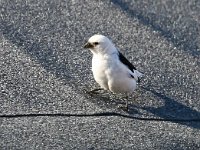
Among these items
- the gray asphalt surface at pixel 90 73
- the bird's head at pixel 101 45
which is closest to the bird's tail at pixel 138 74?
the gray asphalt surface at pixel 90 73

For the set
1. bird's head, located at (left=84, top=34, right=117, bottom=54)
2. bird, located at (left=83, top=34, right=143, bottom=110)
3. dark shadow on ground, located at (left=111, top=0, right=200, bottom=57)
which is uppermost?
dark shadow on ground, located at (left=111, top=0, right=200, bottom=57)

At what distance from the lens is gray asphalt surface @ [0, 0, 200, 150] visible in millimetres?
4293

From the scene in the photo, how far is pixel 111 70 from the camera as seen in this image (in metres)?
4.62

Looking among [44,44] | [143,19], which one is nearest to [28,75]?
[44,44]

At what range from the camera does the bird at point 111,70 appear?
4633 mm

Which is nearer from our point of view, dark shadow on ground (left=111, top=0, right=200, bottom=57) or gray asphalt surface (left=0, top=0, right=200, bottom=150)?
gray asphalt surface (left=0, top=0, right=200, bottom=150)

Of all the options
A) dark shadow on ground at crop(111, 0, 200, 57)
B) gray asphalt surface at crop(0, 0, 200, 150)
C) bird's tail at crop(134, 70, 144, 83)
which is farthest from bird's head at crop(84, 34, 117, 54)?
dark shadow on ground at crop(111, 0, 200, 57)

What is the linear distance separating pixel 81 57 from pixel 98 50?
2.29ft

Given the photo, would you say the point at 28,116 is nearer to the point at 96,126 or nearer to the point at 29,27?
the point at 96,126

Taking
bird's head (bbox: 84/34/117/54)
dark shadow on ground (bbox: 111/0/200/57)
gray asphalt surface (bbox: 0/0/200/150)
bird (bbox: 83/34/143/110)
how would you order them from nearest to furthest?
gray asphalt surface (bbox: 0/0/200/150)
bird (bbox: 83/34/143/110)
bird's head (bbox: 84/34/117/54)
dark shadow on ground (bbox: 111/0/200/57)

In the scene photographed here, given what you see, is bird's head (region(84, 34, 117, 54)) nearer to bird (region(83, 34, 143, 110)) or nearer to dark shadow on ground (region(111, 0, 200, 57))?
bird (region(83, 34, 143, 110))

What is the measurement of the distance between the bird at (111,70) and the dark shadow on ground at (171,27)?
1.21 meters

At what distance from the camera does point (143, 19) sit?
6.15 m

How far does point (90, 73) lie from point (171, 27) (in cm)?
125
